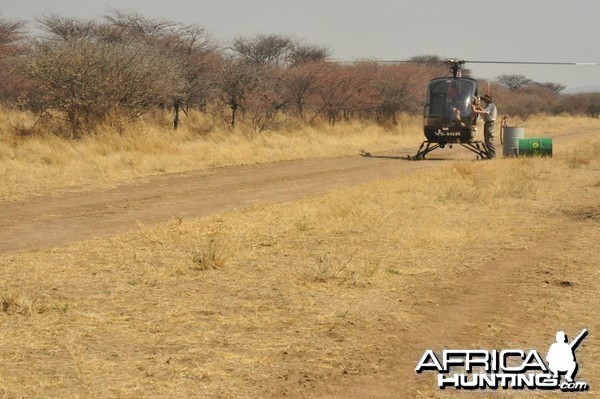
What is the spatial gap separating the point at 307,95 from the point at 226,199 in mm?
21447

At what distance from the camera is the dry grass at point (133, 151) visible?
47.8 feet

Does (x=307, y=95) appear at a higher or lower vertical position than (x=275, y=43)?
lower

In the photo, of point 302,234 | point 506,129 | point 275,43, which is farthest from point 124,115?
point 275,43

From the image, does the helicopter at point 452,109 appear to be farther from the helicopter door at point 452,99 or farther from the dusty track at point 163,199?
the dusty track at point 163,199

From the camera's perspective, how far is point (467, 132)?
67.9 feet

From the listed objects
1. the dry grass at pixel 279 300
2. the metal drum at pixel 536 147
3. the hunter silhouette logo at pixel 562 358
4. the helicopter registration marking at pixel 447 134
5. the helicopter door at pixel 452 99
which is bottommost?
the dry grass at pixel 279 300

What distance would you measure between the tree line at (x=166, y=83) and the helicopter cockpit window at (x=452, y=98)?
792 millimetres

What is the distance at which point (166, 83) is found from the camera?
22.5 meters

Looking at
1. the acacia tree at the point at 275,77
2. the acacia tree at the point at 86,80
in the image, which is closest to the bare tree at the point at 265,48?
the acacia tree at the point at 275,77

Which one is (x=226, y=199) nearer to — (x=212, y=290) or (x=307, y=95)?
(x=212, y=290)

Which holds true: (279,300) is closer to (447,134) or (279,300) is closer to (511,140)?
(447,134)

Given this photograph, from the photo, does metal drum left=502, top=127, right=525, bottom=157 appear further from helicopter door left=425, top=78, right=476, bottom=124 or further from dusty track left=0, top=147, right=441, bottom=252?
dusty track left=0, top=147, right=441, bottom=252

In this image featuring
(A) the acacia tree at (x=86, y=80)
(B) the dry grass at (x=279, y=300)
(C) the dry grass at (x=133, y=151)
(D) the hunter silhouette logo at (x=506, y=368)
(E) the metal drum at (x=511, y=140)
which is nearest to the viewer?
(D) the hunter silhouette logo at (x=506, y=368)

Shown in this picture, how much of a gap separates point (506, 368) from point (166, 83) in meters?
18.9
